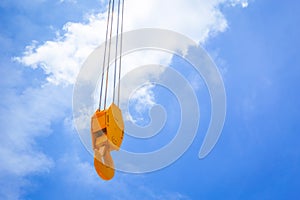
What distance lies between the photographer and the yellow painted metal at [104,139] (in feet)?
23.7

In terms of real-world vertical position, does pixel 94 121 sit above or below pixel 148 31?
below

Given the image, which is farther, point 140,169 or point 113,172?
point 140,169

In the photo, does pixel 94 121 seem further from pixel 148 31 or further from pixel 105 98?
pixel 148 31

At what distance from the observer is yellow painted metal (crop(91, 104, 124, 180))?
723 cm

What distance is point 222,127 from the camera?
12383mm

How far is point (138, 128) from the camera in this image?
36.8 feet

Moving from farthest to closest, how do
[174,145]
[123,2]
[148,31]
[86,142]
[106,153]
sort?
[148,31] → [174,145] → [123,2] → [86,142] → [106,153]

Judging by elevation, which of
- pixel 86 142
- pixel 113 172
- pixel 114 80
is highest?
pixel 114 80

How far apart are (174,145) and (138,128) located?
146cm

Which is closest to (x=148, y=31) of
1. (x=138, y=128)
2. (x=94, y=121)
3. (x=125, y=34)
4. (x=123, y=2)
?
(x=125, y=34)

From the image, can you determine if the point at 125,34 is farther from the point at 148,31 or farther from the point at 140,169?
the point at 140,169

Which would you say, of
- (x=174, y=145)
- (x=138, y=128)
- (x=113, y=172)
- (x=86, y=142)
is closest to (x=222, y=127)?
(x=174, y=145)

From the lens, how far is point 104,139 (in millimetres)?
7227

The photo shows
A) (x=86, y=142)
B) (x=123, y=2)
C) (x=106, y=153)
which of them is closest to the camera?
(x=106, y=153)
